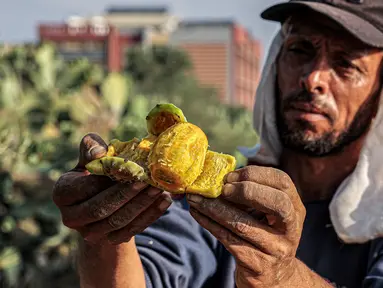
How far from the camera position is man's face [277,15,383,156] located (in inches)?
87.4

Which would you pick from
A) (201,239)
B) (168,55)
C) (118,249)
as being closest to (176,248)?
(201,239)

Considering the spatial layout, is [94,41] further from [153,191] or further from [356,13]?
[153,191]

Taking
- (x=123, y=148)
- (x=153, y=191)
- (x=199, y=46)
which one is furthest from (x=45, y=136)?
(x=199, y=46)

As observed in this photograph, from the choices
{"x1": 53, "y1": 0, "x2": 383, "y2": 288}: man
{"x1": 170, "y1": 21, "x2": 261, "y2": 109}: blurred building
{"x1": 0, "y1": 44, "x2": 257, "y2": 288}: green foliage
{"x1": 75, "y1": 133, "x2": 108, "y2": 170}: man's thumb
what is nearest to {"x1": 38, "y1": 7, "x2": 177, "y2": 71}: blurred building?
{"x1": 170, "y1": 21, "x2": 261, "y2": 109}: blurred building

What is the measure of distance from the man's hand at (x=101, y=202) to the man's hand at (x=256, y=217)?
12 centimetres

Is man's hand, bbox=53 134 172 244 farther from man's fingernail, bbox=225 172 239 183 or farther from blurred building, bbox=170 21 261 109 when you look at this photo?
blurred building, bbox=170 21 261 109

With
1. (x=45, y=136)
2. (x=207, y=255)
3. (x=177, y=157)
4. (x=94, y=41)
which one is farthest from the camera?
(x=94, y=41)

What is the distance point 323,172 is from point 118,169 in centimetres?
116

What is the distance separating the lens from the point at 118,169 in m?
1.43

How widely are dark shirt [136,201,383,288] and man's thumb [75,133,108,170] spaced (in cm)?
58

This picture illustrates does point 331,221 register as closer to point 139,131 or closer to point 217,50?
point 139,131

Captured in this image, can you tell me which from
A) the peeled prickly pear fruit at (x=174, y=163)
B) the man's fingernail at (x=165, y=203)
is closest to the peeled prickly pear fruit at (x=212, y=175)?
the peeled prickly pear fruit at (x=174, y=163)

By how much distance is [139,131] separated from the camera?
6625 mm

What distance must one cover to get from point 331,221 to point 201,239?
0.46 metres
